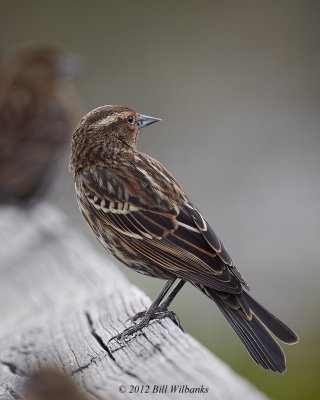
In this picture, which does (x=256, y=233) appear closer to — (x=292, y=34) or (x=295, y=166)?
(x=295, y=166)

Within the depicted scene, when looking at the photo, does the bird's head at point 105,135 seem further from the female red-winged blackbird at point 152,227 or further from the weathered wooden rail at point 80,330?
the weathered wooden rail at point 80,330

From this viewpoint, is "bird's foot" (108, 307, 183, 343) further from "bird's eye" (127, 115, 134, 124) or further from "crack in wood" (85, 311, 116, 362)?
"bird's eye" (127, 115, 134, 124)

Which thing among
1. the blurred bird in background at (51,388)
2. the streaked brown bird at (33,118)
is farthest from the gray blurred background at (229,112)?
the blurred bird in background at (51,388)

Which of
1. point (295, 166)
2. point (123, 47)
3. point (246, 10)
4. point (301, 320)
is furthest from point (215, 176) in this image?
point (246, 10)

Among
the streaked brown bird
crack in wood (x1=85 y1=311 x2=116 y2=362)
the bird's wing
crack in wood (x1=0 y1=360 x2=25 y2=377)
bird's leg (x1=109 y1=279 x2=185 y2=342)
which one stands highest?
the bird's wing

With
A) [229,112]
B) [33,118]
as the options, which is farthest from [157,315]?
[229,112]

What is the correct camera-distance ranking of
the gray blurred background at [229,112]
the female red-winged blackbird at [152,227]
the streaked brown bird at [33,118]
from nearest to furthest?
the female red-winged blackbird at [152,227]
the streaked brown bird at [33,118]
the gray blurred background at [229,112]

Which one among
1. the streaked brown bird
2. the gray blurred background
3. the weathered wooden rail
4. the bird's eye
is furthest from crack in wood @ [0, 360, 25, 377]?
the streaked brown bird

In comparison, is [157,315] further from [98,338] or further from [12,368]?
[12,368]
